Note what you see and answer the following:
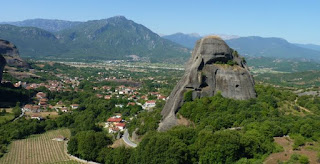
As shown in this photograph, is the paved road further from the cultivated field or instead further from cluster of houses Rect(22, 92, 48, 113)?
cluster of houses Rect(22, 92, 48, 113)

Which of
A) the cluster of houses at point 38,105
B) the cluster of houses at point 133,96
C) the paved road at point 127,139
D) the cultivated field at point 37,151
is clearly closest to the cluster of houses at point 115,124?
the paved road at point 127,139

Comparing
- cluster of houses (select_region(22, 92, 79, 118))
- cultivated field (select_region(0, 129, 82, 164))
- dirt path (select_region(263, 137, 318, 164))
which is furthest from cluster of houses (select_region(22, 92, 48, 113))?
dirt path (select_region(263, 137, 318, 164))

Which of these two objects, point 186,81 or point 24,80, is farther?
point 24,80

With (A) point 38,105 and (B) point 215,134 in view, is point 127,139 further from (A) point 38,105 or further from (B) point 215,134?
(A) point 38,105

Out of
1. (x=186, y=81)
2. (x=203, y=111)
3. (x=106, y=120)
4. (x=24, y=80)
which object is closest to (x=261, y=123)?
(x=203, y=111)

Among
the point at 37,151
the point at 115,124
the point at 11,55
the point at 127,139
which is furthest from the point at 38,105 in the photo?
the point at 11,55

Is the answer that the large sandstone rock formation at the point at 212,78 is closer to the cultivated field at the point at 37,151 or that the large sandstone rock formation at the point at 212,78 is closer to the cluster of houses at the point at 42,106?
the cultivated field at the point at 37,151

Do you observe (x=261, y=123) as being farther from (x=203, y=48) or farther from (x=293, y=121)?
(x=203, y=48)
